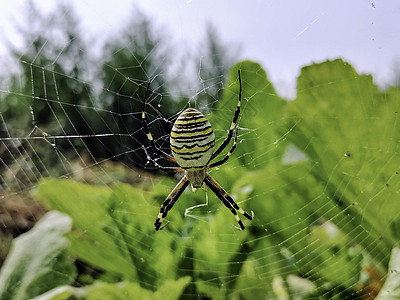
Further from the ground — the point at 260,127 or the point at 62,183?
the point at 62,183

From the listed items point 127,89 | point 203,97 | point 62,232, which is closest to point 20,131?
point 203,97

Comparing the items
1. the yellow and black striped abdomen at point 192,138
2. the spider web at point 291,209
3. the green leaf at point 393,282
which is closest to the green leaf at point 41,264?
the spider web at point 291,209

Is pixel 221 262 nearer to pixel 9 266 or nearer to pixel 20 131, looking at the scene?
pixel 9 266

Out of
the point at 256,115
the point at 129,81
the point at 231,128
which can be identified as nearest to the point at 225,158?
the point at 231,128

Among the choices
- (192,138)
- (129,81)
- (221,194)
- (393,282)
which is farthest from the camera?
(129,81)

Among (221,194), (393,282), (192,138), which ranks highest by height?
(192,138)

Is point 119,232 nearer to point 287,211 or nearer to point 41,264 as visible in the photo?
point 41,264

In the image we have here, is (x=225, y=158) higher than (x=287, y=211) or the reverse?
higher
